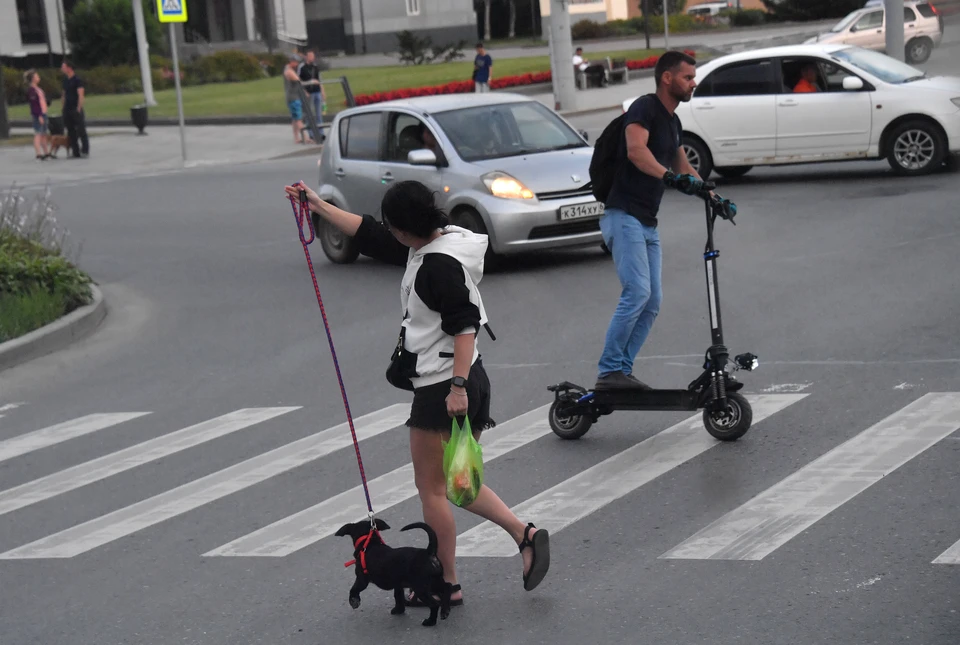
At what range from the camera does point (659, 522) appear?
585 centimetres

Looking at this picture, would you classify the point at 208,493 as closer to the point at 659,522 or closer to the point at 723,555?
the point at 659,522

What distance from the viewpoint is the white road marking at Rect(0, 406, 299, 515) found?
724cm

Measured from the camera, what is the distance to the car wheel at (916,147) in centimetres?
1672

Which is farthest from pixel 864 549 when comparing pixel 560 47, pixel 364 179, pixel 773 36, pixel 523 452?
pixel 773 36

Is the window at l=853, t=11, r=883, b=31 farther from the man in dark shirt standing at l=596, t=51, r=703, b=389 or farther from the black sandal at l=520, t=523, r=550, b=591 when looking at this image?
the black sandal at l=520, t=523, r=550, b=591

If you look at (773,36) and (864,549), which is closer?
(864,549)

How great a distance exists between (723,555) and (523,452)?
201 cm

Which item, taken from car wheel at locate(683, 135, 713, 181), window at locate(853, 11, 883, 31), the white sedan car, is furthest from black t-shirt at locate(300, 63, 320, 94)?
window at locate(853, 11, 883, 31)

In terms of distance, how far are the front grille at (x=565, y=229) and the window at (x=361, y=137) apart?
2.38 meters

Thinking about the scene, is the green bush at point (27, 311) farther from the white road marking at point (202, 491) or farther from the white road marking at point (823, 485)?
the white road marking at point (823, 485)

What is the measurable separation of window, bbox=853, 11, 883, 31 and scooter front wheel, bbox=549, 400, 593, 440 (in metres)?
33.4

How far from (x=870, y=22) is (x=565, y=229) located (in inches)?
1120

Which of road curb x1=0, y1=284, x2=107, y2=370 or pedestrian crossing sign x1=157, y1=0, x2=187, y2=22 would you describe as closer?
road curb x1=0, y1=284, x2=107, y2=370

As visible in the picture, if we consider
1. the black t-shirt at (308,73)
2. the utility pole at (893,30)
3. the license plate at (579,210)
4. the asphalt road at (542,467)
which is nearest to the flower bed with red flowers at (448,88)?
the black t-shirt at (308,73)
